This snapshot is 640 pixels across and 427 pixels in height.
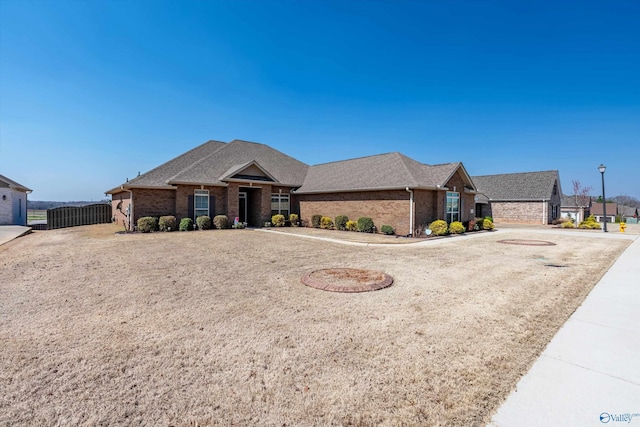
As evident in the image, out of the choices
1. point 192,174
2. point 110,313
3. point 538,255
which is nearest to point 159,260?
point 110,313

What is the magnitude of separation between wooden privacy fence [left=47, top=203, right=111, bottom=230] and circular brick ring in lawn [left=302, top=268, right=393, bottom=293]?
77.6 ft

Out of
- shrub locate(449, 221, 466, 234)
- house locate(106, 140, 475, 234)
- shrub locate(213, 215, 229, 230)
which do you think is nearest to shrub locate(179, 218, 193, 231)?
house locate(106, 140, 475, 234)

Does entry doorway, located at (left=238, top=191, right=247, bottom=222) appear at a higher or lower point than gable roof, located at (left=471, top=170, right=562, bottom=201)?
lower

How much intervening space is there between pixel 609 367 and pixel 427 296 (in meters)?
2.87

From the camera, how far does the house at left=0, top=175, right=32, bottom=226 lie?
2242 cm

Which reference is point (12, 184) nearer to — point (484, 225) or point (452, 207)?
point (452, 207)

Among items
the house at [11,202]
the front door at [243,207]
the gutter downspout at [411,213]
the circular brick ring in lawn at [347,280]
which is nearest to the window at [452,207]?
the gutter downspout at [411,213]

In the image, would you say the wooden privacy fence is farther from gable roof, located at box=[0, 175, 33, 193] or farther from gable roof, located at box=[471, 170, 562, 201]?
gable roof, located at box=[471, 170, 562, 201]

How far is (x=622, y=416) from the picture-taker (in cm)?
270

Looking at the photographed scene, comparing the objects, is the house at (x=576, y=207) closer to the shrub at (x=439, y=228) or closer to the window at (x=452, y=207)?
the window at (x=452, y=207)

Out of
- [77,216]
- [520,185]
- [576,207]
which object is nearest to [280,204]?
[77,216]

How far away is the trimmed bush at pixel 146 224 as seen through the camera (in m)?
17.5

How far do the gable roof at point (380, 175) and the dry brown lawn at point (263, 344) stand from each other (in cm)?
1073

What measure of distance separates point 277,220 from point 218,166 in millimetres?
6039
